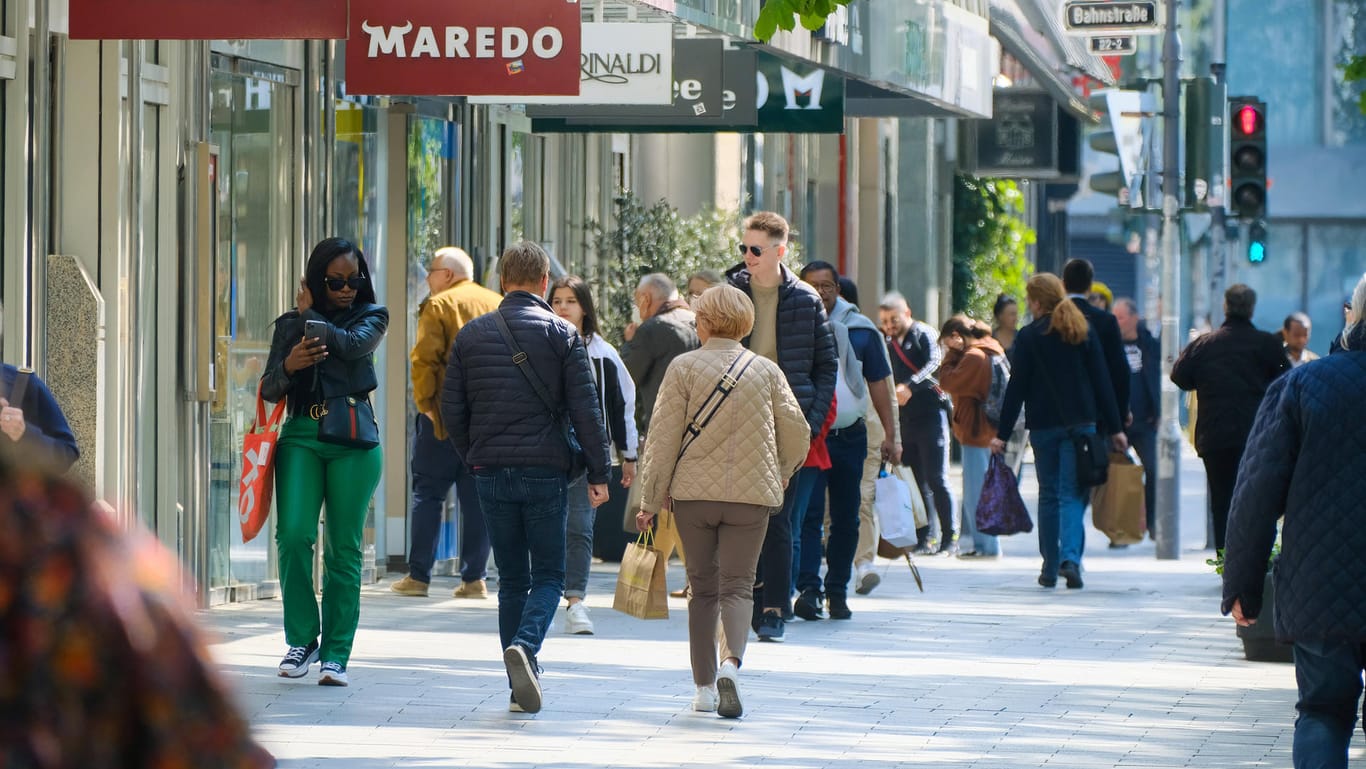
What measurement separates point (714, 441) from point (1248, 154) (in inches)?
413

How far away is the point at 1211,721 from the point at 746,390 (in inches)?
82.8

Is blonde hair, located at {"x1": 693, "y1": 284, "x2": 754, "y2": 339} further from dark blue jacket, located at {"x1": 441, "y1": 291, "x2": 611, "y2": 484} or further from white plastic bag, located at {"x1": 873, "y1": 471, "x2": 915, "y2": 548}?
white plastic bag, located at {"x1": 873, "y1": 471, "x2": 915, "y2": 548}

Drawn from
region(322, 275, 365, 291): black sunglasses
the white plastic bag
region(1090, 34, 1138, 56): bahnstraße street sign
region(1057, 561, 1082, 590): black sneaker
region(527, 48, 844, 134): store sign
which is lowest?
region(1057, 561, 1082, 590): black sneaker

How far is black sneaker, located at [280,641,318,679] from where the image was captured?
28.8 ft

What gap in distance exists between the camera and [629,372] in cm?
1264

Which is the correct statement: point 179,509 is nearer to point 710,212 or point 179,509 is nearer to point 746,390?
point 746,390

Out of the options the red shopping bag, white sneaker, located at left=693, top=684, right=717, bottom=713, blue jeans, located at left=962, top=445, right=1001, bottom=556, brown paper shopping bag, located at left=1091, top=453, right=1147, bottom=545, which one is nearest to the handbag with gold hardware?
the red shopping bag

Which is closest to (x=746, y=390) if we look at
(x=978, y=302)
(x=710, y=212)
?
(x=710, y=212)

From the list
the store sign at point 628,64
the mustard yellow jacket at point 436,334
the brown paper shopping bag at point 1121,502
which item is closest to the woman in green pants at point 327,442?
the mustard yellow jacket at point 436,334

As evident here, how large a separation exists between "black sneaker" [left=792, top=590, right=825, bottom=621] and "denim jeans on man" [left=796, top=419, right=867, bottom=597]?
4 centimetres

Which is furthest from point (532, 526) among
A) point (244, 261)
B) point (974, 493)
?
point (974, 493)

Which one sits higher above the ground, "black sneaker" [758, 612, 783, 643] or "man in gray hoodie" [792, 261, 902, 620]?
"man in gray hoodie" [792, 261, 902, 620]

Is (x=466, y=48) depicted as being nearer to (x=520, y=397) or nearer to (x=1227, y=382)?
(x=520, y=397)

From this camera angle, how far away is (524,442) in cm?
817
